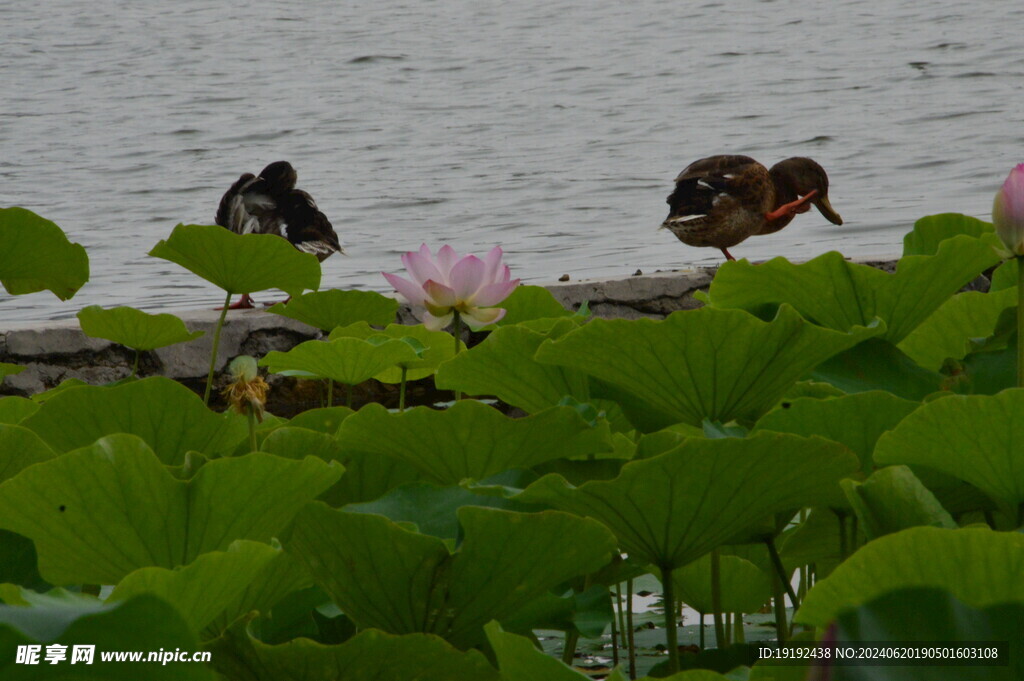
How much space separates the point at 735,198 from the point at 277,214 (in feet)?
3.57

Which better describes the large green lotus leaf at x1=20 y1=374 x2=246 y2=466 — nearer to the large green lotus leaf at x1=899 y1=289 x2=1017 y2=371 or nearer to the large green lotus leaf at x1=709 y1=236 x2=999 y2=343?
the large green lotus leaf at x1=709 y1=236 x2=999 y2=343

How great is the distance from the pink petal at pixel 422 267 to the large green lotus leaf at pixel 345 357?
0.13 meters

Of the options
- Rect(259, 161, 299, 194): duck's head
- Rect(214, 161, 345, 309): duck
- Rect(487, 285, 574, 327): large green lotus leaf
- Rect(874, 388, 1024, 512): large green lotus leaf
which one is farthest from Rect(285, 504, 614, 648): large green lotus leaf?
Rect(259, 161, 299, 194): duck's head

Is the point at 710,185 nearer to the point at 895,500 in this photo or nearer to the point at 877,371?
the point at 877,371

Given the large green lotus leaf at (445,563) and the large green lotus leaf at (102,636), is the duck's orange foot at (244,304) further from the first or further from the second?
the large green lotus leaf at (102,636)

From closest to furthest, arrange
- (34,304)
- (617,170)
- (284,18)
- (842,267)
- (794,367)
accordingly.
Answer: (794,367) → (842,267) → (34,304) → (617,170) → (284,18)

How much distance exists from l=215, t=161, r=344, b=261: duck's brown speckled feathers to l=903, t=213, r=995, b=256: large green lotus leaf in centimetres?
155

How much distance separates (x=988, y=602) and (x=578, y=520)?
0.12m

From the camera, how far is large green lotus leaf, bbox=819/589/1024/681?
0.75 feet

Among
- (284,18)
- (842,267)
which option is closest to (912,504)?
(842,267)

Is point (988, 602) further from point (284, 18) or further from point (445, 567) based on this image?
point (284, 18)

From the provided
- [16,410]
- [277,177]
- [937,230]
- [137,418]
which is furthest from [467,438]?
[277,177]

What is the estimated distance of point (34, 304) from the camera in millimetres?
2410

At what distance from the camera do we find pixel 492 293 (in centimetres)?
65
